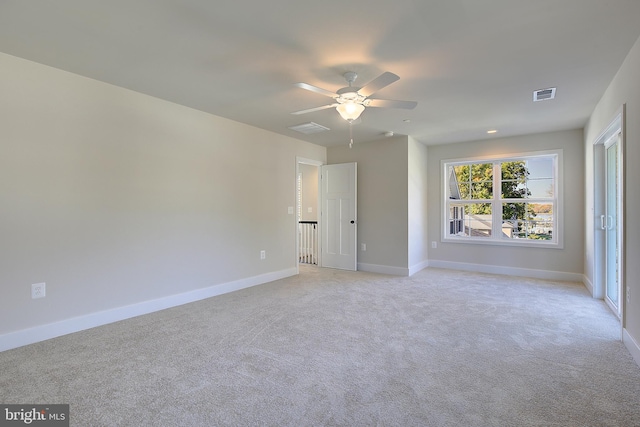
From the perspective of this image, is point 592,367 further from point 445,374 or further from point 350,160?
point 350,160

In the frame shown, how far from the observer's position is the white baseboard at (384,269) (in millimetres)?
5590

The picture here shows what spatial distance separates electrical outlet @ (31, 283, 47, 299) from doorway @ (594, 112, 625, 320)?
18.9ft

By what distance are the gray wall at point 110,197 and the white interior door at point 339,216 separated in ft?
5.95

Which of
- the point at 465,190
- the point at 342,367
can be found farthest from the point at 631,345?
the point at 465,190

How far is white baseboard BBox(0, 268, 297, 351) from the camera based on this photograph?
2740 mm

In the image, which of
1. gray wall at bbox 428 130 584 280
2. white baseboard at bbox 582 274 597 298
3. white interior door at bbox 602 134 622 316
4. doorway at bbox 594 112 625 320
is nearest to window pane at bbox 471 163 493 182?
gray wall at bbox 428 130 584 280

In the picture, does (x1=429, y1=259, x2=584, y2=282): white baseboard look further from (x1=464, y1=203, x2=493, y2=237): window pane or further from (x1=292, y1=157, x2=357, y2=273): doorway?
(x1=292, y1=157, x2=357, y2=273): doorway

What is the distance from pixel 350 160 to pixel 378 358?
4277mm

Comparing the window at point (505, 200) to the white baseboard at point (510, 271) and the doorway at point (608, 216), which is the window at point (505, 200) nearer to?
the white baseboard at point (510, 271)

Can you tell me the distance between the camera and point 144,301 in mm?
3604

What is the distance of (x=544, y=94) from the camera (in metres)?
3.53

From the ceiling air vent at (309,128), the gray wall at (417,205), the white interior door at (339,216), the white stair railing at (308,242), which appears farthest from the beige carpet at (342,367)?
the white stair railing at (308,242)

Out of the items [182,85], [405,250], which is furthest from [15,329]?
[405,250]

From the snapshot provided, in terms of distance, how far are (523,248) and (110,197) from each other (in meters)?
6.21
